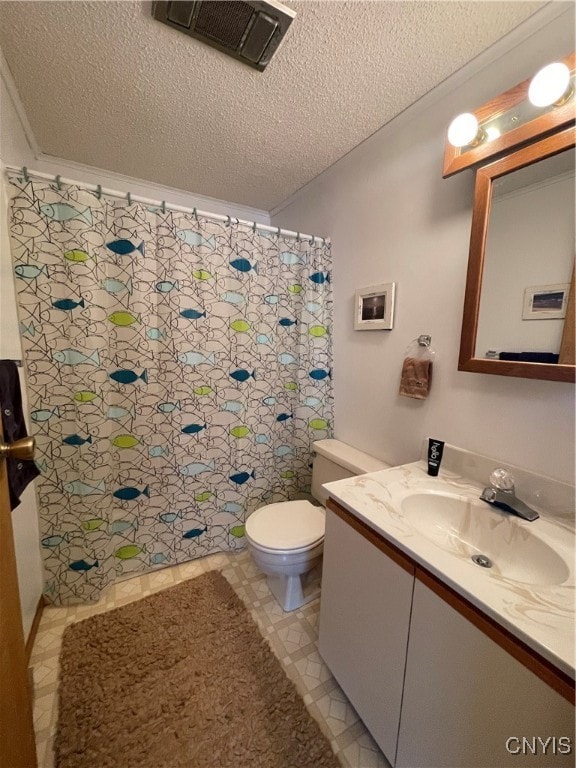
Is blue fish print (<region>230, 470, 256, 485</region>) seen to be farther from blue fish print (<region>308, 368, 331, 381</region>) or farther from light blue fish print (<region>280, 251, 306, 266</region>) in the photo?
light blue fish print (<region>280, 251, 306, 266</region>)

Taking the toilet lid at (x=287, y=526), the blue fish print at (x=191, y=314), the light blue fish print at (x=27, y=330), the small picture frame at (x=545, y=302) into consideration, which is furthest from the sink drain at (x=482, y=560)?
the light blue fish print at (x=27, y=330)

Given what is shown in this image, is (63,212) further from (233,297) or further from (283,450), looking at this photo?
(283,450)

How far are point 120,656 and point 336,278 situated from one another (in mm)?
2121

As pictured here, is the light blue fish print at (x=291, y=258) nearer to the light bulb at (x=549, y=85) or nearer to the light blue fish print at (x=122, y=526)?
the light bulb at (x=549, y=85)

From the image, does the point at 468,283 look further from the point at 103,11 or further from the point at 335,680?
the point at 335,680

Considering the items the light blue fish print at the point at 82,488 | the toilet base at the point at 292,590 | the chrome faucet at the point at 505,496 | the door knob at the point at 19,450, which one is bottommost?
the toilet base at the point at 292,590

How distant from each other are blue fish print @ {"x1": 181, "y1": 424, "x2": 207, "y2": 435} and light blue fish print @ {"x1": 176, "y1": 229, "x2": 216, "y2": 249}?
94cm

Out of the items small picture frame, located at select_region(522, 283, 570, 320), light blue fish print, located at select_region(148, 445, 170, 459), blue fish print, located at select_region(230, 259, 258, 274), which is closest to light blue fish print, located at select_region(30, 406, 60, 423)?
light blue fish print, located at select_region(148, 445, 170, 459)

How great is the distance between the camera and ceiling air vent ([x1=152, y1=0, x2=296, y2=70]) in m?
0.87

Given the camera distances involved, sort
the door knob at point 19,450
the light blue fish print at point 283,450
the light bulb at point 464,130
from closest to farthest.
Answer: the door knob at point 19,450, the light bulb at point 464,130, the light blue fish print at point 283,450

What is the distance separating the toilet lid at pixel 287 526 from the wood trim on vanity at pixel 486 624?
1.78 feet

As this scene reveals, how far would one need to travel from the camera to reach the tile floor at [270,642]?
3.24 ft

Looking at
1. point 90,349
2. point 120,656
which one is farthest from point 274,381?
point 120,656

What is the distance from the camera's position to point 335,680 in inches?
46.1
